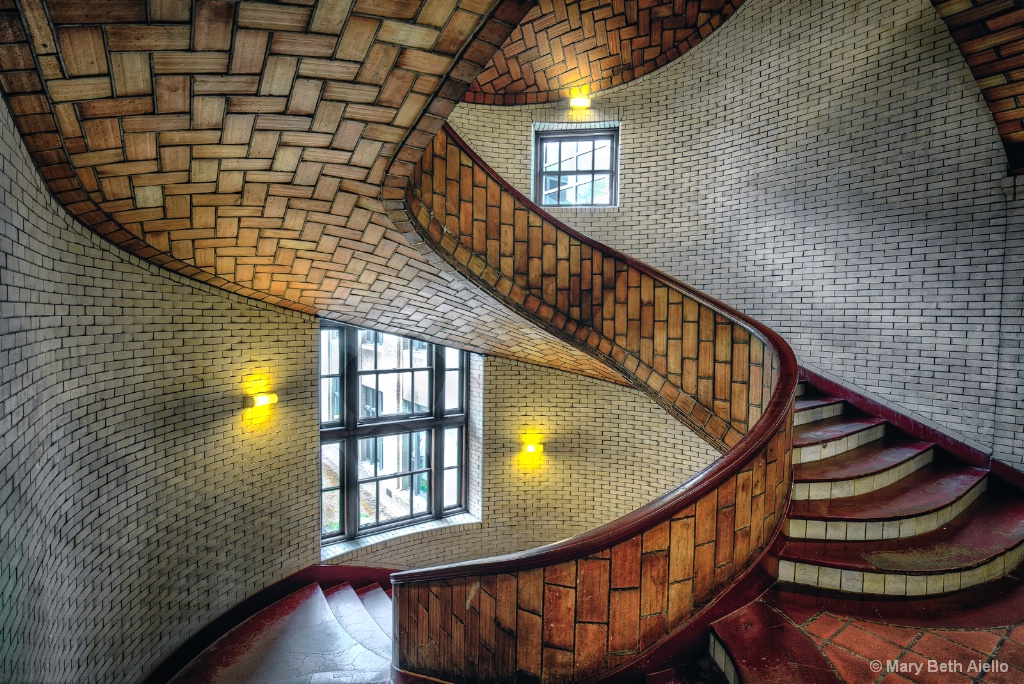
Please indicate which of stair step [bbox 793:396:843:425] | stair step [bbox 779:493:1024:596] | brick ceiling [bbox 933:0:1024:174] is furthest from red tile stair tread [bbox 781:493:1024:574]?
brick ceiling [bbox 933:0:1024:174]

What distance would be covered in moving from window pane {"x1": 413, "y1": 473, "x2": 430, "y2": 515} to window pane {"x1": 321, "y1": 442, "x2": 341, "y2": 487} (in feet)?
3.52

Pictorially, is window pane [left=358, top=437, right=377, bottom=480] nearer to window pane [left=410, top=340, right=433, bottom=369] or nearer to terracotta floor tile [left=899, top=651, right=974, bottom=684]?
window pane [left=410, top=340, right=433, bottom=369]

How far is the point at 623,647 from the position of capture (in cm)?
210

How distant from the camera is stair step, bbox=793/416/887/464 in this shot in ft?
11.1

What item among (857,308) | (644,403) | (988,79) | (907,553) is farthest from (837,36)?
(907,553)

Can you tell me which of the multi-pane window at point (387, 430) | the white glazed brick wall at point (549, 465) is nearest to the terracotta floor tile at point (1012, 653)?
the white glazed brick wall at point (549, 465)

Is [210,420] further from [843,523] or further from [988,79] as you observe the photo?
[988,79]

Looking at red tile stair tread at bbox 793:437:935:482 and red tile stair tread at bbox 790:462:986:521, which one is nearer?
red tile stair tread at bbox 790:462:986:521

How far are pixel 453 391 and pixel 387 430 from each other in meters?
1.04

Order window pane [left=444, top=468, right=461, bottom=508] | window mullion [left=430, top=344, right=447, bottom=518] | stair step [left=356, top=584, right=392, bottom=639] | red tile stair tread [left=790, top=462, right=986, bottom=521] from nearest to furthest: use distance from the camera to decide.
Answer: red tile stair tread [left=790, top=462, right=986, bottom=521]
stair step [left=356, top=584, right=392, bottom=639]
window mullion [left=430, top=344, right=447, bottom=518]
window pane [left=444, top=468, right=461, bottom=508]

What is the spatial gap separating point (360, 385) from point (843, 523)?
208 inches

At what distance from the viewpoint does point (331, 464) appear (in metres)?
6.38

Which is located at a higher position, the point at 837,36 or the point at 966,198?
the point at 837,36

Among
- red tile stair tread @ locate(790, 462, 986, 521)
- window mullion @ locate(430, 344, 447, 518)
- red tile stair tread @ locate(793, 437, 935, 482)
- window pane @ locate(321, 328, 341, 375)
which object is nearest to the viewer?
red tile stair tread @ locate(790, 462, 986, 521)
